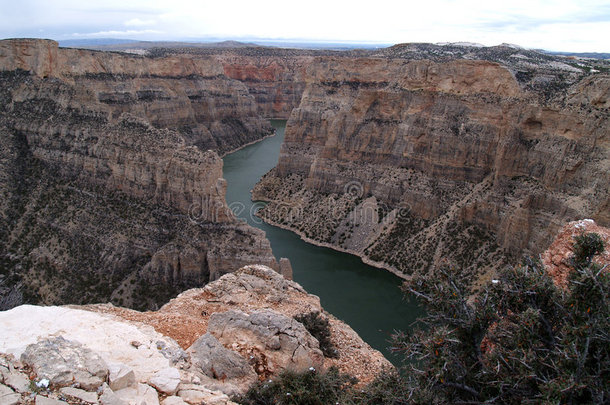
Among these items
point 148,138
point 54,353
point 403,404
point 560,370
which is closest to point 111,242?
point 148,138

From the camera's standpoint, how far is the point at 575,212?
3180cm

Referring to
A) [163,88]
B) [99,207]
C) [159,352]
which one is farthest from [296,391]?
[163,88]

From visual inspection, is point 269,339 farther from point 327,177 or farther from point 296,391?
point 327,177

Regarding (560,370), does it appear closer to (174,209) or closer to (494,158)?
(174,209)

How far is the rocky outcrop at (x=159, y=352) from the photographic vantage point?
31.9 feet

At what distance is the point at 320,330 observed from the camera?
1781 centimetres

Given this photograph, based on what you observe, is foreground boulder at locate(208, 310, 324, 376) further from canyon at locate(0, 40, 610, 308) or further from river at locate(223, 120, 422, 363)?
canyon at locate(0, 40, 610, 308)

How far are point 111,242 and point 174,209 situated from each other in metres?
4.80

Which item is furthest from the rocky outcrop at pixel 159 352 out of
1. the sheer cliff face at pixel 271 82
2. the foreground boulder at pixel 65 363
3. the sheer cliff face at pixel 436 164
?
the sheer cliff face at pixel 271 82

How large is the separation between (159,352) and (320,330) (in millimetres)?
6906

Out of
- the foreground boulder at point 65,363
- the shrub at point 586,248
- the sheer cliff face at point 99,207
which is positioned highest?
the shrub at point 586,248

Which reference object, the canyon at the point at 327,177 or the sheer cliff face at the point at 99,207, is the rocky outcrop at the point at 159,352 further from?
the canyon at the point at 327,177

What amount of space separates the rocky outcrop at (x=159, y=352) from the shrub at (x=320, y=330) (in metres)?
0.41

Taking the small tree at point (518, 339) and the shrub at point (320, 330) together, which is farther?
the shrub at point (320, 330)
